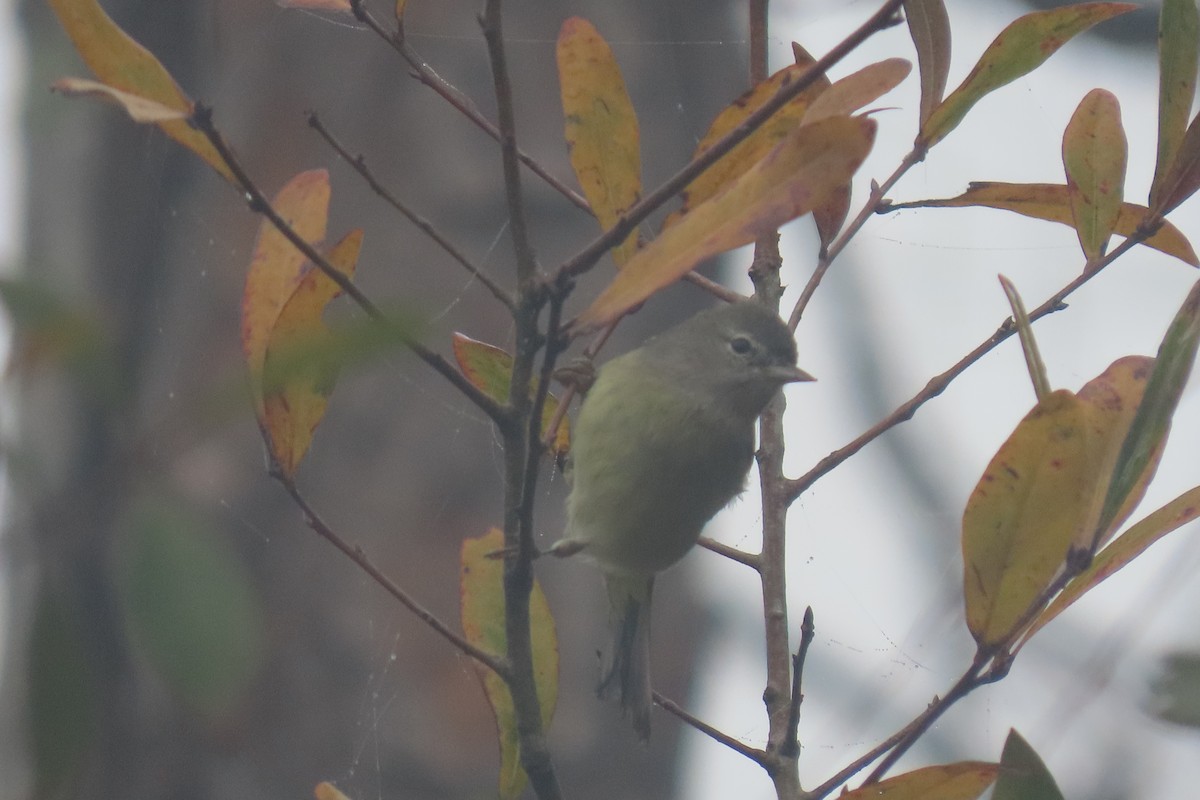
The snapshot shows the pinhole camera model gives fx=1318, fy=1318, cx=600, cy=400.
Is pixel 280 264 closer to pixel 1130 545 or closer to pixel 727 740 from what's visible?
pixel 727 740

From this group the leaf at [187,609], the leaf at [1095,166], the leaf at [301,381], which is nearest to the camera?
the leaf at [187,609]

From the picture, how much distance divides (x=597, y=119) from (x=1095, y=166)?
0.54 m

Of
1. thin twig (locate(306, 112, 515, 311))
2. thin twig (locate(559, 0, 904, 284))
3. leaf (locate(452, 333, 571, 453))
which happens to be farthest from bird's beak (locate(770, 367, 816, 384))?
thin twig (locate(559, 0, 904, 284))

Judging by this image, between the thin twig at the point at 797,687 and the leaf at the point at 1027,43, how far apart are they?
0.55 meters

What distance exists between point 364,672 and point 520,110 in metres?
1.43

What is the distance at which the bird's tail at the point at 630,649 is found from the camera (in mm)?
2285

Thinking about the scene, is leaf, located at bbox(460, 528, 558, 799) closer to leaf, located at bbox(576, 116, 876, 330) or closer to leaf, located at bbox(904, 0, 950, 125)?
leaf, located at bbox(576, 116, 876, 330)

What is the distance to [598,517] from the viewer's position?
7.27 feet

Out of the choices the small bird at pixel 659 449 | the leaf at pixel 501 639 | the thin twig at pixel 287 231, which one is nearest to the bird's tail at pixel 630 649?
the small bird at pixel 659 449

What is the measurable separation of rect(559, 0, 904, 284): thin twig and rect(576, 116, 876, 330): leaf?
0.09 feet

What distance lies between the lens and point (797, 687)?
4.17 feet

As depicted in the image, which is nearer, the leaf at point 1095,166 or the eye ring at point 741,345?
the leaf at point 1095,166

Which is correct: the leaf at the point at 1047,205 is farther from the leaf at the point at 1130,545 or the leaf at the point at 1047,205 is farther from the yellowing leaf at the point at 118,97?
the yellowing leaf at the point at 118,97

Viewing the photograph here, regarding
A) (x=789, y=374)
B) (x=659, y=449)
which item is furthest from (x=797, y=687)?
(x=789, y=374)
